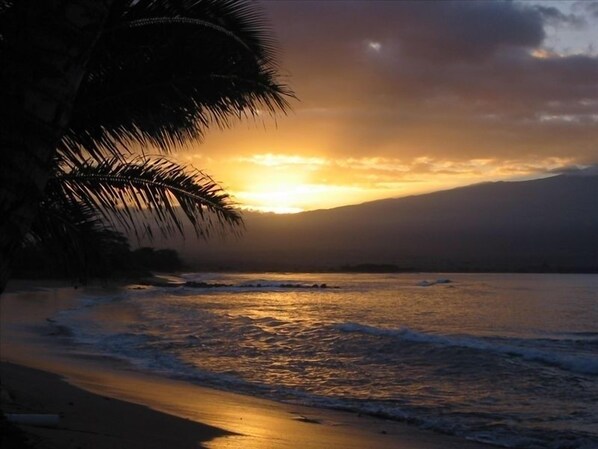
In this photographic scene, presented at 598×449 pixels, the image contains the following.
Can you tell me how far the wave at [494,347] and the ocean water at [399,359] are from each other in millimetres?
26

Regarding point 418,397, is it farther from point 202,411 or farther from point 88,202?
point 88,202

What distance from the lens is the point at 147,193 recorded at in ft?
20.0

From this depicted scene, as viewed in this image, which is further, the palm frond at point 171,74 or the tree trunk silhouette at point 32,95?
the palm frond at point 171,74

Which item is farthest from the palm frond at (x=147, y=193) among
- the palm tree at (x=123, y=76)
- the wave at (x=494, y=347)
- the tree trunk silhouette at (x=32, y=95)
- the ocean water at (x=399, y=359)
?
the wave at (x=494, y=347)

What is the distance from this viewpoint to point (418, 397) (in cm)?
998

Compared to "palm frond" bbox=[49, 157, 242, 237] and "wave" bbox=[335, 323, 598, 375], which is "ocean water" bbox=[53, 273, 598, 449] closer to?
"wave" bbox=[335, 323, 598, 375]

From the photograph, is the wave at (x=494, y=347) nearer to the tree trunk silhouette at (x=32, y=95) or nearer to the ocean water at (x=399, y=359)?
the ocean water at (x=399, y=359)

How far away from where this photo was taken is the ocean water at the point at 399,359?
891 centimetres

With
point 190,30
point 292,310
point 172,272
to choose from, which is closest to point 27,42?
point 190,30

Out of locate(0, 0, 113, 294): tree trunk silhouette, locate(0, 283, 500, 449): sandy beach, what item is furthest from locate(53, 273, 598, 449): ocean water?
locate(0, 0, 113, 294): tree trunk silhouette

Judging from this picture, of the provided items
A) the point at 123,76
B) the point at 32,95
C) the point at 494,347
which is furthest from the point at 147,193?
the point at 494,347

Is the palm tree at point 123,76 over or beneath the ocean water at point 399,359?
→ over

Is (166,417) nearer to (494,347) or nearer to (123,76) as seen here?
(123,76)

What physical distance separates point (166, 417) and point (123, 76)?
3.95 m
